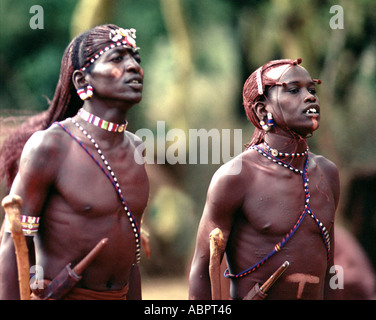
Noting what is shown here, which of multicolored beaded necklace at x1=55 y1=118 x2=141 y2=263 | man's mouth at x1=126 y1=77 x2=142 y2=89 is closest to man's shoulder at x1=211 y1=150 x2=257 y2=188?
multicolored beaded necklace at x1=55 y1=118 x2=141 y2=263

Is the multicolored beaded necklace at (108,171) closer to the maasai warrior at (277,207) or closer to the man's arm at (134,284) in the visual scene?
→ the man's arm at (134,284)

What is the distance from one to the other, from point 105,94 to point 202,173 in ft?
20.0

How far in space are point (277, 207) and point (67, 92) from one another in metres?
1.20

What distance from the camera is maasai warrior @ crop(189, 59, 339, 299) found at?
3.38 meters

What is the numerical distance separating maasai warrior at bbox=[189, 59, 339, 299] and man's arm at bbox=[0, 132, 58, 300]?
2.91 ft

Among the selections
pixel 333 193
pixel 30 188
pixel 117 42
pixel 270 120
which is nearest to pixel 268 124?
pixel 270 120

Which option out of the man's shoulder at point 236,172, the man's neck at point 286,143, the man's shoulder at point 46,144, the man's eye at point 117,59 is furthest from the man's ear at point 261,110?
the man's shoulder at point 46,144

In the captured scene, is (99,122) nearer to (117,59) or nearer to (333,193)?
(117,59)

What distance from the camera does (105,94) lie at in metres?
3.16

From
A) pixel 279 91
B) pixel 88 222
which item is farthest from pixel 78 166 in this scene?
pixel 279 91

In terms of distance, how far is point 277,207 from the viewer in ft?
11.2

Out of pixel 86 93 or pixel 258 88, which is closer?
pixel 86 93

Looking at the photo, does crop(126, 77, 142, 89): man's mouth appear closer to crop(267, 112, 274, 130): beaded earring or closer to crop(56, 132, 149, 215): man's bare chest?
crop(56, 132, 149, 215): man's bare chest

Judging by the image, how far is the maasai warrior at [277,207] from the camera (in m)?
3.38
